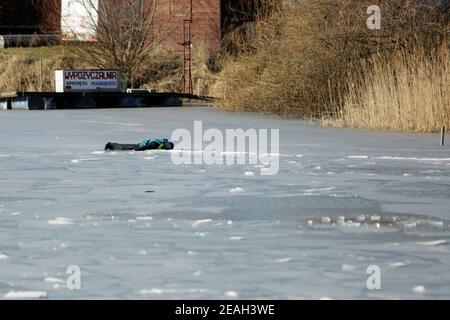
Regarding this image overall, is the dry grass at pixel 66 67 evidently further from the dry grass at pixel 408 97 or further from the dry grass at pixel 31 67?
the dry grass at pixel 408 97

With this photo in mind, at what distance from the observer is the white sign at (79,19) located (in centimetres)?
4222

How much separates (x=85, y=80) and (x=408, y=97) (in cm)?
1609

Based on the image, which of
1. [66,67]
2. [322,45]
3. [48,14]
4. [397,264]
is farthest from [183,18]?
[397,264]

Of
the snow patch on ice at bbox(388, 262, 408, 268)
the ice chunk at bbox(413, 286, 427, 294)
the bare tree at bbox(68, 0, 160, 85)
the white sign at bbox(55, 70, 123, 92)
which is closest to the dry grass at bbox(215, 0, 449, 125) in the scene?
the white sign at bbox(55, 70, 123, 92)

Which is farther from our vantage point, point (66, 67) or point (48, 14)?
point (48, 14)

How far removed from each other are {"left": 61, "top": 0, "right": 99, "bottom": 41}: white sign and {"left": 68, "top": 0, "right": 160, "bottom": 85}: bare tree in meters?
0.06

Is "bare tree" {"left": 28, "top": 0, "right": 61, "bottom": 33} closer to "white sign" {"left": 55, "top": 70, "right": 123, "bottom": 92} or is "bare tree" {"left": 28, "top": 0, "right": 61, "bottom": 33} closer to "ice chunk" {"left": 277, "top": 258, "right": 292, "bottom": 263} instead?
"white sign" {"left": 55, "top": 70, "right": 123, "bottom": 92}

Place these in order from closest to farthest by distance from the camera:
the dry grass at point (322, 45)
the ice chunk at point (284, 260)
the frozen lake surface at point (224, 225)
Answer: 1. the frozen lake surface at point (224, 225)
2. the ice chunk at point (284, 260)
3. the dry grass at point (322, 45)

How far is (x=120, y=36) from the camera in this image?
4056 cm

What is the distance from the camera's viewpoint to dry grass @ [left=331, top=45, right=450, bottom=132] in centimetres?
1878

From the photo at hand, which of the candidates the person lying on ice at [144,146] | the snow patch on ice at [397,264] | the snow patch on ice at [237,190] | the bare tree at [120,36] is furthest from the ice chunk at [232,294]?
the bare tree at [120,36]

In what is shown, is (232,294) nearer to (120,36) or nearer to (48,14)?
(120,36)

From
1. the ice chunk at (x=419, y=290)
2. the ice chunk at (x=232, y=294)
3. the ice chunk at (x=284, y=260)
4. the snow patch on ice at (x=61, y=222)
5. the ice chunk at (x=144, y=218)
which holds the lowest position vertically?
the ice chunk at (x=419, y=290)

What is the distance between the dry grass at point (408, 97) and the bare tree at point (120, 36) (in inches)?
814
